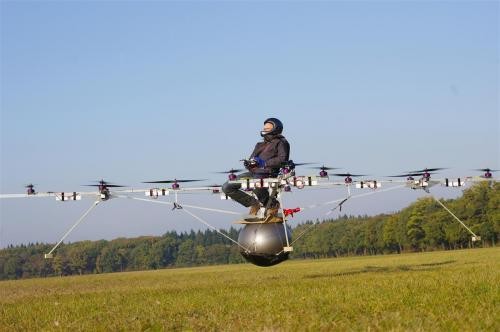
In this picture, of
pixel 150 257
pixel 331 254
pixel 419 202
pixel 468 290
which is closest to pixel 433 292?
pixel 468 290

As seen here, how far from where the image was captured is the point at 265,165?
72.9 ft

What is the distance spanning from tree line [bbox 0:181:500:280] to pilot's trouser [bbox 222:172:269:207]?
53.7 m

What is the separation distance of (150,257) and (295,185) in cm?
17939

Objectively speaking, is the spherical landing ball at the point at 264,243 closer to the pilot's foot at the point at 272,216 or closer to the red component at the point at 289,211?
the pilot's foot at the point at 272,216

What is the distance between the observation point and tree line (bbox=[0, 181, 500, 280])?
119250 mm

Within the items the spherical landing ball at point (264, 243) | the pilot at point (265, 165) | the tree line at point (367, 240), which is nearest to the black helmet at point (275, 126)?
the pilot at point (265, 165)

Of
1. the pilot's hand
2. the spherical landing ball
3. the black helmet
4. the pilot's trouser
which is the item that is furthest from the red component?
the black helmet

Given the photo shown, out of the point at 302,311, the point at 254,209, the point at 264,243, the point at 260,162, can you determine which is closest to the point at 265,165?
the point at 260,162

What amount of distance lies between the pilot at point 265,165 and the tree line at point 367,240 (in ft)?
176

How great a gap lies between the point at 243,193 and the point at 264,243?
2.32m

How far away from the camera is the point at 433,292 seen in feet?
46.1

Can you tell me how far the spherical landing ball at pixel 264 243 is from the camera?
69.8 feet

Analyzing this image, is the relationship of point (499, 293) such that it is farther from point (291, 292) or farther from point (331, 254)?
point (331, 254)

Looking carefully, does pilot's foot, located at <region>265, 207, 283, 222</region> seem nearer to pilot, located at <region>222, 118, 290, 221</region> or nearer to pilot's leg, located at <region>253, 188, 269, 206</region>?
pilot, located at <region>222, 118, 290, 221</region>
